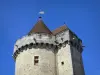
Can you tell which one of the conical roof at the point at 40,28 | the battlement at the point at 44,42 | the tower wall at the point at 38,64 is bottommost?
the tower wall at the point at 38,64

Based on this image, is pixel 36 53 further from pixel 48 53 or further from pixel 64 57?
pixel 64 57

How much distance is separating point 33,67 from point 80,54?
6.43m

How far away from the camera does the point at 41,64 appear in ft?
103

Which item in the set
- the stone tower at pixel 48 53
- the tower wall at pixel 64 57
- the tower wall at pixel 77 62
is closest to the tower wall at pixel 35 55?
the stone tower at pixel 48 53

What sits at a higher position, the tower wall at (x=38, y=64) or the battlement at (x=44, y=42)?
the battlement at (x=44, y=42)

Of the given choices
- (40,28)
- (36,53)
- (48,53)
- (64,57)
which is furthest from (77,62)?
(40,28)

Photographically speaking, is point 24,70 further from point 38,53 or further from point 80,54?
point 80,54

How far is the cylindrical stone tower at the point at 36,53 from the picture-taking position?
102 feet

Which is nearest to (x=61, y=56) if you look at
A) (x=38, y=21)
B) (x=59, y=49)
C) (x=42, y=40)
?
(x=59, y=49)

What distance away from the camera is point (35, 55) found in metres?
32.0

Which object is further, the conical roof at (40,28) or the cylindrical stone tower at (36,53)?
the conical roof at (40,28)

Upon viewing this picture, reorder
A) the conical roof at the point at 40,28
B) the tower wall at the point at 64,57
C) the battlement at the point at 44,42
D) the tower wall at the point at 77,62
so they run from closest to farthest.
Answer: the tower wall at the point at 64,57 → the tower wall at the point at 77,62 → the battlement at the point at 44,42 → the conical roof at the point at 40,28

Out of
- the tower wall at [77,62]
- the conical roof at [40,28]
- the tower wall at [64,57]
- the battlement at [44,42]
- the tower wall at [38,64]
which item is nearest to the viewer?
the tower wall at [64,57]

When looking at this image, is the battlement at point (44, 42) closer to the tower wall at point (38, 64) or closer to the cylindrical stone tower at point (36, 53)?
the cylindrical stone tower at point (36, 53)
